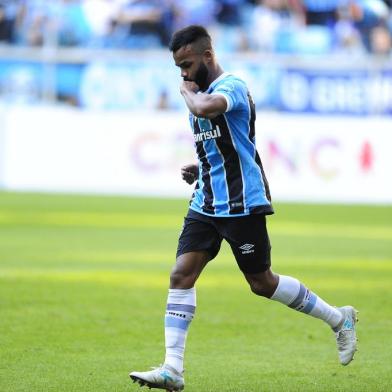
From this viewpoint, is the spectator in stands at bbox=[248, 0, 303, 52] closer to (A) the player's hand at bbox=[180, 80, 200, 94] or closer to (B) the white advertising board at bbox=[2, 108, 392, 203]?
(B) the white advertising board at bbox=[2, 108, 392, 203]

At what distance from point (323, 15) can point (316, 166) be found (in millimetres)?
5821

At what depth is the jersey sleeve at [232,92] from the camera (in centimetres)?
662

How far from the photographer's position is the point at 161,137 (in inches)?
1037

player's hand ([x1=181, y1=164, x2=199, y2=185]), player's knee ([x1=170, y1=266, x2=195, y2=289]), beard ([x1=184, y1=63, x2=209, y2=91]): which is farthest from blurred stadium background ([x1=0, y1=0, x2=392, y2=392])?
beard ([x1=184, y1=63, x2=209, y2=91])

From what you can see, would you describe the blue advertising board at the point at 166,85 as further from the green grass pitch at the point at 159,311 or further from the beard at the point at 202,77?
the beard at the point at 202,77

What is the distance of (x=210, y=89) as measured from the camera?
6.84 metres

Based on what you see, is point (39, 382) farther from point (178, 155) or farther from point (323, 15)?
point (323, 15)

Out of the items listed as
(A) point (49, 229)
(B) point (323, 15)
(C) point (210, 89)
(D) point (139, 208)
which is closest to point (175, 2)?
(B) point (323, 15)

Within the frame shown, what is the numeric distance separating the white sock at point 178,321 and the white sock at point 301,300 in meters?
0.66

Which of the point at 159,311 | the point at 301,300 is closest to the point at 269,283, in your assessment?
the point at 301,300

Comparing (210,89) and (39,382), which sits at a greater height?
(210,89)

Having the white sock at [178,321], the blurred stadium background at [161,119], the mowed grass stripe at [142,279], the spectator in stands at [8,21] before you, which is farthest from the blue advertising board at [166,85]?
the white sock at [178,321]

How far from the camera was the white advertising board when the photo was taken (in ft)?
84.5

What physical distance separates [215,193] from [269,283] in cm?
72
